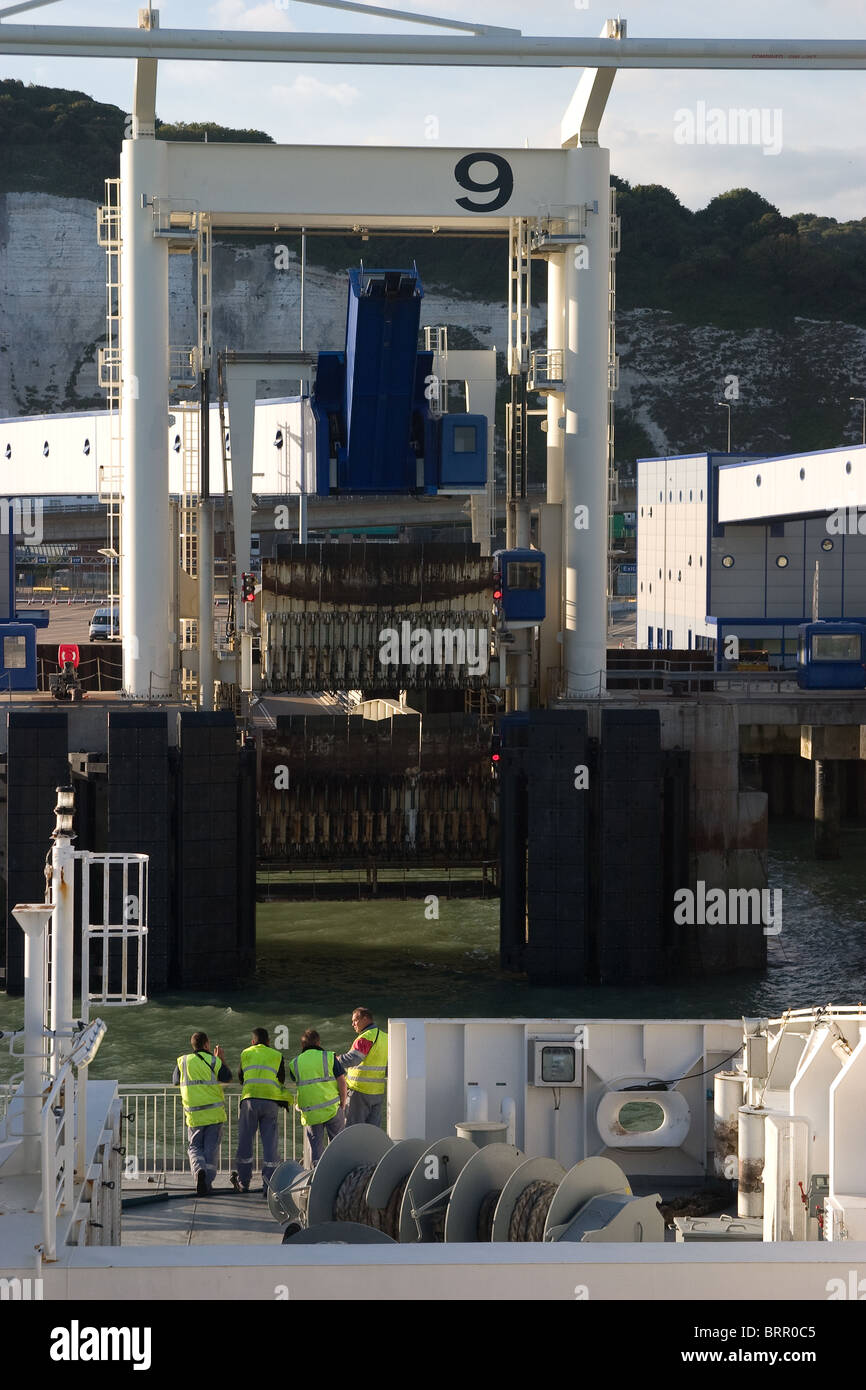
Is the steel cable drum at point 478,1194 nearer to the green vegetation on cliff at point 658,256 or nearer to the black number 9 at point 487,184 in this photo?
the black number 9 at point 487,184

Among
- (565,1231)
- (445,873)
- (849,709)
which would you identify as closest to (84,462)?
(445,873)

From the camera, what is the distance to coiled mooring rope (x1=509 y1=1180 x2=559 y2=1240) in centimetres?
1029

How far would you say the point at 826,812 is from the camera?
37.0 metres

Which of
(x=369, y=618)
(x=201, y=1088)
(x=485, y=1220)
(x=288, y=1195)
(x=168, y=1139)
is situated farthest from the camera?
(x=369, y=618)

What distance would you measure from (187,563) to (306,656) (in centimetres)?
479

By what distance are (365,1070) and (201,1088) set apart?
4.60 feet

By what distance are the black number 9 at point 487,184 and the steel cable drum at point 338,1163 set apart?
1907 centimetres

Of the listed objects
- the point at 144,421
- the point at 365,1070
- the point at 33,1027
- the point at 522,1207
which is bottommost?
the point at 365,1070

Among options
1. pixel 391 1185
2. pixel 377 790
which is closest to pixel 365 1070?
pixel 391 1185

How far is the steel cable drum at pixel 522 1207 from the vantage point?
33.7 ft

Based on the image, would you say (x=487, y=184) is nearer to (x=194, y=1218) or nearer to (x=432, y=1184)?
(x=194, y=1218)

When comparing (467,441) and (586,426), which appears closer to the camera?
(467,441)
